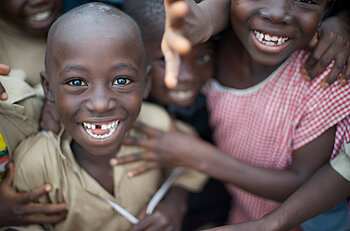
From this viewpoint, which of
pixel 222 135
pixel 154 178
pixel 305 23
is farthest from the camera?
pixel 222 135

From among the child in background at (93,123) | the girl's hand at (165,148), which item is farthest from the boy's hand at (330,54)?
the child in background at (93,123)

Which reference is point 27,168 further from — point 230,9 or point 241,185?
point 230,9

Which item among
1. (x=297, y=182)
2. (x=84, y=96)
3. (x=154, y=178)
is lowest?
(x=154, y=178)

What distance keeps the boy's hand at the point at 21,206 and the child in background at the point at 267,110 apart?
1.61 ft

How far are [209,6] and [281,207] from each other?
2.65 ft

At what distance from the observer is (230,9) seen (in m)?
1.37

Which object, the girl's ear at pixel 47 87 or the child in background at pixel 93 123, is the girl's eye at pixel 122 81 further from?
the girl's ear at pixel 47 87

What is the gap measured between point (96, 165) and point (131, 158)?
17 centimetres

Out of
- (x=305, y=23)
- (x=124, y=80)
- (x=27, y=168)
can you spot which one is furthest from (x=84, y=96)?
(x=305, y=23)

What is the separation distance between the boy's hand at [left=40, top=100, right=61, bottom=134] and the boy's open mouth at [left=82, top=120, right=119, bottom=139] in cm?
20

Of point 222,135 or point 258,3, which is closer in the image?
point 258,3

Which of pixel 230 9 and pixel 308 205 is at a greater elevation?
pixel 230 9

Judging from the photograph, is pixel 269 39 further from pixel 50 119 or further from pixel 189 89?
pixel 50 119

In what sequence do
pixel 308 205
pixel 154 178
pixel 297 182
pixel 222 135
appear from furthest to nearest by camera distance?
pixel 222 135, pixel 154 178, pixel 297 182, pixel 308 205
